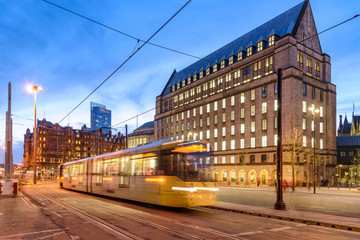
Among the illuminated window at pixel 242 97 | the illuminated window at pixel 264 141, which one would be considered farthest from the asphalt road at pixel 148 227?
the illuminated window at pixel 242 97

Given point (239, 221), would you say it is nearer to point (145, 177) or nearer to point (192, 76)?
point (145, 177)

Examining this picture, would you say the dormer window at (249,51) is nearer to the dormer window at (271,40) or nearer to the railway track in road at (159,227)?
the dormer window at (271,40)

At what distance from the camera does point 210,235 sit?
902 cm

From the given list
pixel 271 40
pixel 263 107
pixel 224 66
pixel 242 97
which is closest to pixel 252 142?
pixel 263 107

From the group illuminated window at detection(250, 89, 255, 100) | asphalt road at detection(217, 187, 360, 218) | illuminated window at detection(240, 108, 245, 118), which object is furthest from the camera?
illuminated window at detection(240, 108, 245, 118)

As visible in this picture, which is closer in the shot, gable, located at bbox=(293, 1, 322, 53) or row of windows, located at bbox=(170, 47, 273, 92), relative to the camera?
gable, located at bbox=(293, 1, 322, 53)

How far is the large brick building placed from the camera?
50.3 meters

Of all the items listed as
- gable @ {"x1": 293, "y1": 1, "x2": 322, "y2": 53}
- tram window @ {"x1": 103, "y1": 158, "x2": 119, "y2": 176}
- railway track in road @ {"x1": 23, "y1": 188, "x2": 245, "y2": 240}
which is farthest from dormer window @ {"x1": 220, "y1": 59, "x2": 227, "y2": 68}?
railway track in road @ {"x1": 23, "y1": 188, "x2": 245, "y2": 240}

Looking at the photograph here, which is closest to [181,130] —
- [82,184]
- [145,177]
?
[82,184]

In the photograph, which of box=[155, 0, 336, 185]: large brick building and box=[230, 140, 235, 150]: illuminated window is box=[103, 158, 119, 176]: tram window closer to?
box=[155, 0, 336, 185]: large brick building

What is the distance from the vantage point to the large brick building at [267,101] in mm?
50344

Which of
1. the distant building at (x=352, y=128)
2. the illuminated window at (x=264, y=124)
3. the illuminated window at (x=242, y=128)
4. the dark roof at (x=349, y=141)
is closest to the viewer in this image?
the illuminated window at (x=264, y=124)

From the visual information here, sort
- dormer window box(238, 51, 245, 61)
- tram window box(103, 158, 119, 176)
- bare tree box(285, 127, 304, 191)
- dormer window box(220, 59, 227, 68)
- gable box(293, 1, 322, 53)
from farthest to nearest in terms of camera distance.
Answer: dormer window box(220, 59, 227, 68), dormer window box(238, 51, 245, 61), gable box(293, 1, 322, 53), bare tree box(285, 127, 304, 191), tram window box(103, 158, 119, 176)

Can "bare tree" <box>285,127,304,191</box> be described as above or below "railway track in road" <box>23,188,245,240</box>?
above
